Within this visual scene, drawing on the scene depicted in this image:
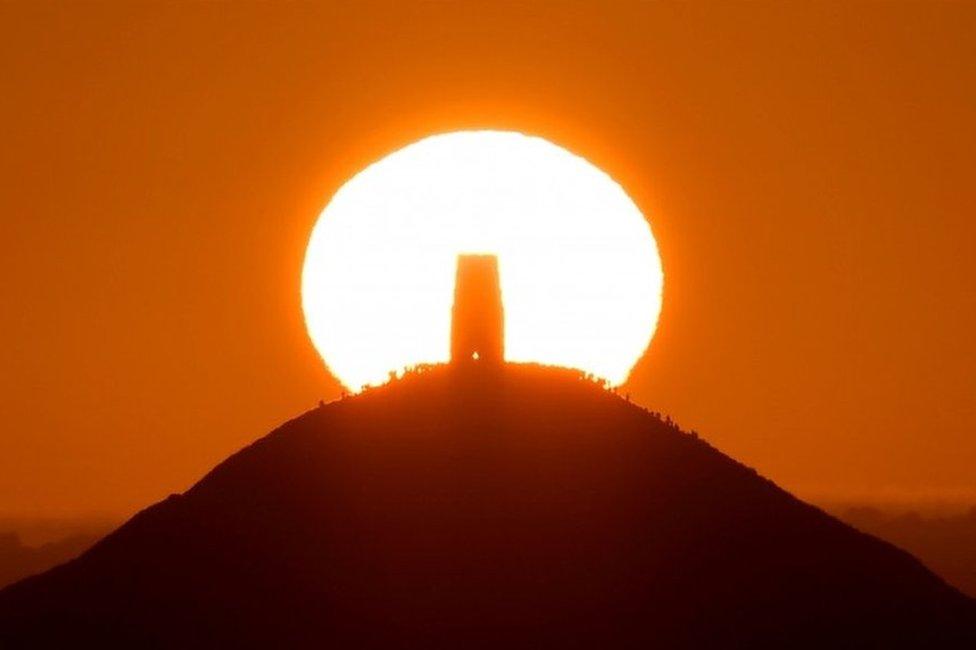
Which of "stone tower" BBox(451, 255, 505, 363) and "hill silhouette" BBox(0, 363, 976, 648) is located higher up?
"stone tower" BBox(451, 255, 505, 363)

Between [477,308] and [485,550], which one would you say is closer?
[485,550]

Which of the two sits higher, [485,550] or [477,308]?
[477,308]

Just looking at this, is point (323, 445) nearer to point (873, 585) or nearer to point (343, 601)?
point (343, 601)

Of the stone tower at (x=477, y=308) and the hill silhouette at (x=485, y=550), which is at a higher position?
the stone tower at (x=477, y=308)

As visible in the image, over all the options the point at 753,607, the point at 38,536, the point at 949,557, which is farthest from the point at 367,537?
the point at 38,536

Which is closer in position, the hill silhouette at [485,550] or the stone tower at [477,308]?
the hill silhouette at [485,550]

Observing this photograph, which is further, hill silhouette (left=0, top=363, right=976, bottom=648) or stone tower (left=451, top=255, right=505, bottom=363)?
stone tower (left=451, top=255, right=505, bottom=363)
